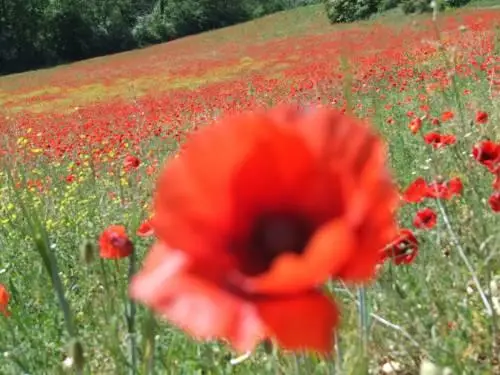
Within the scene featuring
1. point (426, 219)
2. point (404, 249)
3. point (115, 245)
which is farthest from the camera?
point (426, 219)

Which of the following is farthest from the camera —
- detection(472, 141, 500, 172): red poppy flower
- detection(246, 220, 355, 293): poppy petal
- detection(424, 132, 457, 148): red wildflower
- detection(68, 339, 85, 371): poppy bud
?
detection(424, 132, 457, 148): red wildflower

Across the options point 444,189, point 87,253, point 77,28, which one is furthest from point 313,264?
point 77,28

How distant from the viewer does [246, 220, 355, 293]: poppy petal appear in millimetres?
420

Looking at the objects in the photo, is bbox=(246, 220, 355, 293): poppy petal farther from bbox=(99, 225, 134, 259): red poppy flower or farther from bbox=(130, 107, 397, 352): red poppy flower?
bbox=(99, 225, 134, 259): red poppy flower

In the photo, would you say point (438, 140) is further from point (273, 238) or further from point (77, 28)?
point (77, 28)

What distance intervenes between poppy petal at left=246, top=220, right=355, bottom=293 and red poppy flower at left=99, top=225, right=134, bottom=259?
0.77 m

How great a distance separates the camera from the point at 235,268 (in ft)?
1.57

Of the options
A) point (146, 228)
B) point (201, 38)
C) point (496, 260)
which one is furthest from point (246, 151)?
point (201, 38)

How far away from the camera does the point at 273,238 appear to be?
0.50 metres

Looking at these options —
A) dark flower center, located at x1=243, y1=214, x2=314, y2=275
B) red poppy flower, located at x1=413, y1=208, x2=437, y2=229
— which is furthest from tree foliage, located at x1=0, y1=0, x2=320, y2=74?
dark flower center, located at x1=243, y1=214, x2=314, y2=275

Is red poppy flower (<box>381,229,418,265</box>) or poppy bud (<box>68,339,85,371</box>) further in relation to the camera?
red poppy flower (<box>381,229,418,265</box>)

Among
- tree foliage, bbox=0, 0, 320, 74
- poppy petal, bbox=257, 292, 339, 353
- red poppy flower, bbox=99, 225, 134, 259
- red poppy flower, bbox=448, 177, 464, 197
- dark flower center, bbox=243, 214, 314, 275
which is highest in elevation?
dark flower center, bbox=243, 214, 314, 275

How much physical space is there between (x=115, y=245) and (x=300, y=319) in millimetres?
783

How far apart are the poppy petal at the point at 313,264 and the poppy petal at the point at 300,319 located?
10 millimetres
